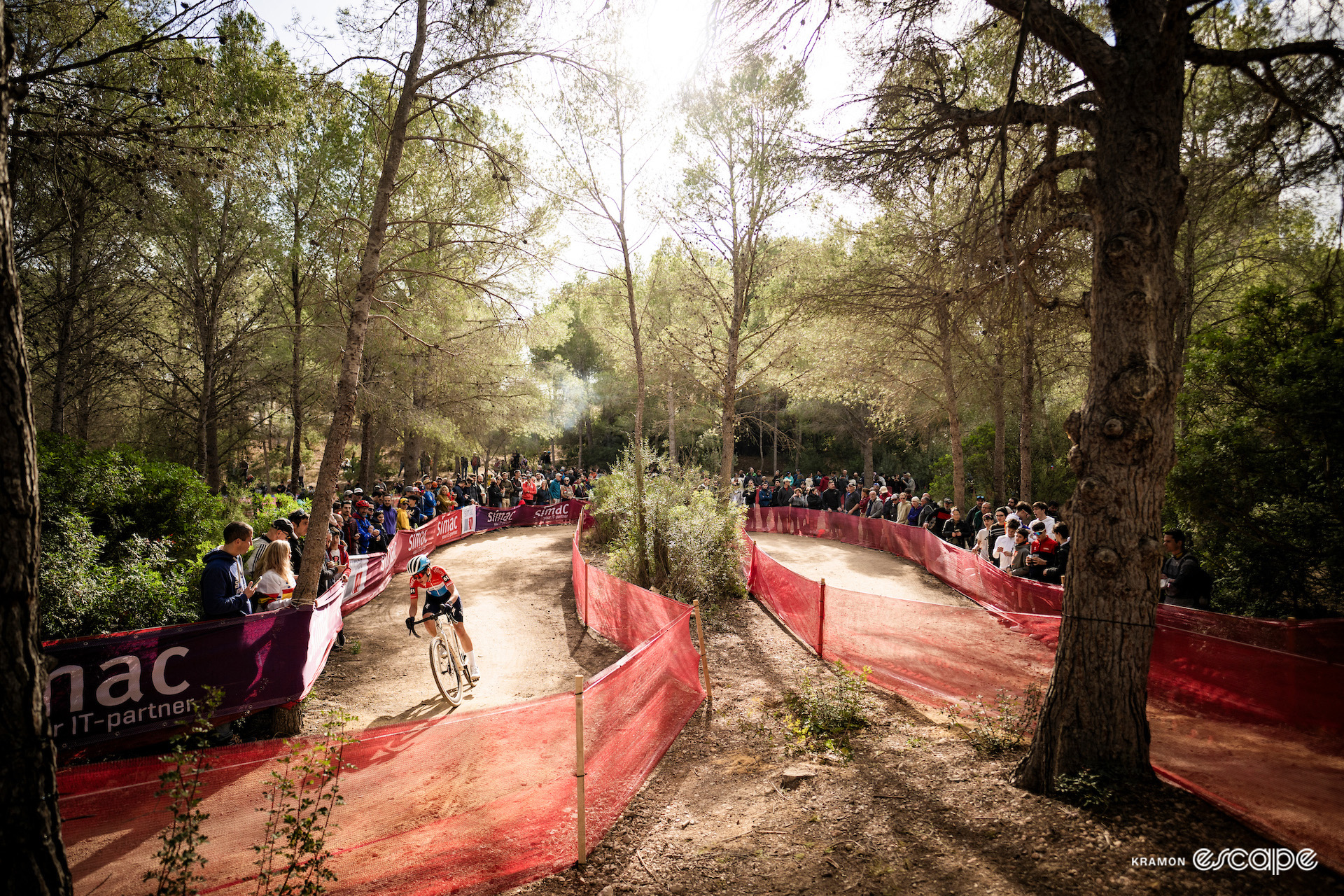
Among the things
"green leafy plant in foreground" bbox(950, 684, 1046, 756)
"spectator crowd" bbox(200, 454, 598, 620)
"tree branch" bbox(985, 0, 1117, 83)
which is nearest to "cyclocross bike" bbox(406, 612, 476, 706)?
"spectator crowd" bbox(200, 454, 598, 620)

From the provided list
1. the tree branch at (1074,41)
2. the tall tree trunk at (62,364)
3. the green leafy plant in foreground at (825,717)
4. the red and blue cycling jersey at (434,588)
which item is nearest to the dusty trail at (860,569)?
the green leafy plant in foreground at (825,717)

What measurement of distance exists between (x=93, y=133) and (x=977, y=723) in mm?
8002

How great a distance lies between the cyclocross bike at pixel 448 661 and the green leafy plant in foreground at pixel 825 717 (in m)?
3.80

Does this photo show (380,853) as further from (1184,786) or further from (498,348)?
(498,348)

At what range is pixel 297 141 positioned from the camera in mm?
14781

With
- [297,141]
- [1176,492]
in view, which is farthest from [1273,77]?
[297,141]

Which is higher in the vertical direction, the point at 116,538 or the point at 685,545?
the point at 116,538

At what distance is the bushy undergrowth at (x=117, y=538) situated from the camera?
522cm

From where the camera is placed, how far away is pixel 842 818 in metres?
3.94

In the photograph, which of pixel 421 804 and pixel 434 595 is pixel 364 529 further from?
pixel 421 804

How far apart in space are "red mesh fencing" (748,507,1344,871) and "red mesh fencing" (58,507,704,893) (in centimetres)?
343

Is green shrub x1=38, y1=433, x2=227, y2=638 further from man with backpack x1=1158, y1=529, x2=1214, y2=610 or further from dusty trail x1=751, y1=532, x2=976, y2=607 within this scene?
man with backpack x1=1158, y1=529, x2=1214, y2=610

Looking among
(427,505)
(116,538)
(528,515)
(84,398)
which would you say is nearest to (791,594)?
(116,538)

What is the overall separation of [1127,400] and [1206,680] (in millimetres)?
2807
